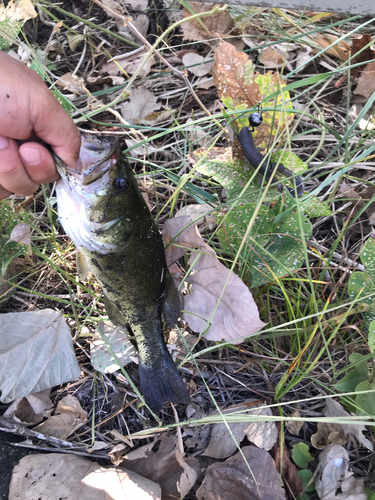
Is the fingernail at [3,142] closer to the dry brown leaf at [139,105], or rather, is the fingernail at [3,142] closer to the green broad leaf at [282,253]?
the green broad leaf at [282,253]

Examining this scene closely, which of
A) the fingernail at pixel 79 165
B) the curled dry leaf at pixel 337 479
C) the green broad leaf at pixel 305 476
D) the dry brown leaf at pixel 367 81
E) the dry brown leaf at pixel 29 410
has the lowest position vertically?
the green broad leaf at pixel 305 476

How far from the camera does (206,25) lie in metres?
2.89

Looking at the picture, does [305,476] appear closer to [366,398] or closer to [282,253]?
[366,398]

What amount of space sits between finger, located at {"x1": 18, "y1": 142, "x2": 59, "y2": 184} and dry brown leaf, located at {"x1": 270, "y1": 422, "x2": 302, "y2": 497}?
5.76 feet

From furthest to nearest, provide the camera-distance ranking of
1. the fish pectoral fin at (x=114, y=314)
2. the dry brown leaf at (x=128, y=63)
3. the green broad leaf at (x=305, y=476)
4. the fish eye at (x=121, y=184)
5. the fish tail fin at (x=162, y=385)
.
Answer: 1. the dry brown leaf at (x=128, y=63)
2. the fish pectoral fin at (x=114, y=314)
3. the fish tail fin at (x=162, y=385)
4. the green broad leaf at (x=305, y=476)
5. the fish eye at (x=121, y=184)

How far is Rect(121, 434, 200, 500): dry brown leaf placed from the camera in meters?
1.86

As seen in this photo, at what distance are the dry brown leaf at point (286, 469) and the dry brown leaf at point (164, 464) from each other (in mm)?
423

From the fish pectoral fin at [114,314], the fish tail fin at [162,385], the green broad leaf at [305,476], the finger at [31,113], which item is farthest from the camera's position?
the fish pectoral fin at [114,314]

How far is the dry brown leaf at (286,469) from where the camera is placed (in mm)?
1854

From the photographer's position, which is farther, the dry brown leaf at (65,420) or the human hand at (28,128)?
the dry brown leaf at (65,420)

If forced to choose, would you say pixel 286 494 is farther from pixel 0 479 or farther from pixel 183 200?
pixel 183 200

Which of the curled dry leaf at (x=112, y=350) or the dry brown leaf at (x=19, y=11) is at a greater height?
the dry brown leaf at (x=19, y=11)

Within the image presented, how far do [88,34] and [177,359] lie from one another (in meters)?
2.77

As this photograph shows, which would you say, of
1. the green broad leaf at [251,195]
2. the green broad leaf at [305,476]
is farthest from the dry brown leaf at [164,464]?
the green broad leaf at [251,195]
